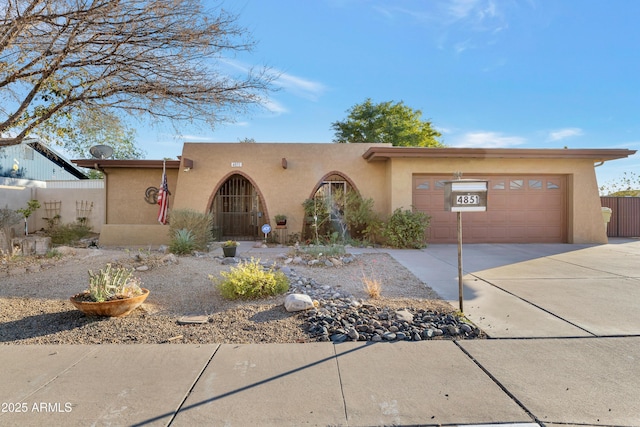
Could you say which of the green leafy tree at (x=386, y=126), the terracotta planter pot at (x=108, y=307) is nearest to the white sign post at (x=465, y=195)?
the terracotta planter pot at (x=108, y=307)

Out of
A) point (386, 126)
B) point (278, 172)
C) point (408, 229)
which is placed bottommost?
point (408, 229)

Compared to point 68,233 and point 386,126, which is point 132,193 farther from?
point 386,126

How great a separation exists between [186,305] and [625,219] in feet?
61.2

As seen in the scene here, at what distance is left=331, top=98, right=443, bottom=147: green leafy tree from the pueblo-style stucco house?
46.3 ft

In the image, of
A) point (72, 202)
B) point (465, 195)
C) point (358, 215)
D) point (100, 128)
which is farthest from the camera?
point (72, 202)

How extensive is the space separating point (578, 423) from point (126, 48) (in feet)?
22.1

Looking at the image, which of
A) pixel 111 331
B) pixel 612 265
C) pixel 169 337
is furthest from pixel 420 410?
pixel 612 265

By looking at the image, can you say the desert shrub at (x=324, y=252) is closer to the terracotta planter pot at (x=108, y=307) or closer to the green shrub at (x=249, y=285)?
the green shrub at (x=249, y=285)

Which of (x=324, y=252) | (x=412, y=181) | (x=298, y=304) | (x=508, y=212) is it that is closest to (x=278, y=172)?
(x=412, y=181)

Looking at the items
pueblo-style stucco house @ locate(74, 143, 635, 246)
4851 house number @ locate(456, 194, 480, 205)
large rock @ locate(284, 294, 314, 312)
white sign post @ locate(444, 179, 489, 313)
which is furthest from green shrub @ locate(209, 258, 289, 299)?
pueblo-style stucco house @ locate(74, 143, 635, 246)

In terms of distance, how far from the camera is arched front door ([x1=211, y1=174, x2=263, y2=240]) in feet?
50.6

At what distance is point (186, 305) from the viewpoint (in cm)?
551

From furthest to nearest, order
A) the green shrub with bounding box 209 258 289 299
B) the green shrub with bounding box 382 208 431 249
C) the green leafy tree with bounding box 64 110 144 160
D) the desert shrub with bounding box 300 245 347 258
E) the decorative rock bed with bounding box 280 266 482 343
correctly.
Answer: the green shrub with bounding box 382 208 431 249
the desert shrub with bounding box 300 245 347 258
the green leafy tree with bounding box 64 110 144 160
the green shrub with bounding box 209 258 289 299
the decorative rock bed with bounding box 280 266 482 343

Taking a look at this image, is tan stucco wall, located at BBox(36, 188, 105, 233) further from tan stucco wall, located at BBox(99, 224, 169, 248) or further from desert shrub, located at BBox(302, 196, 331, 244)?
desert shrub, located at BBox(302, 196, 331, 244)
